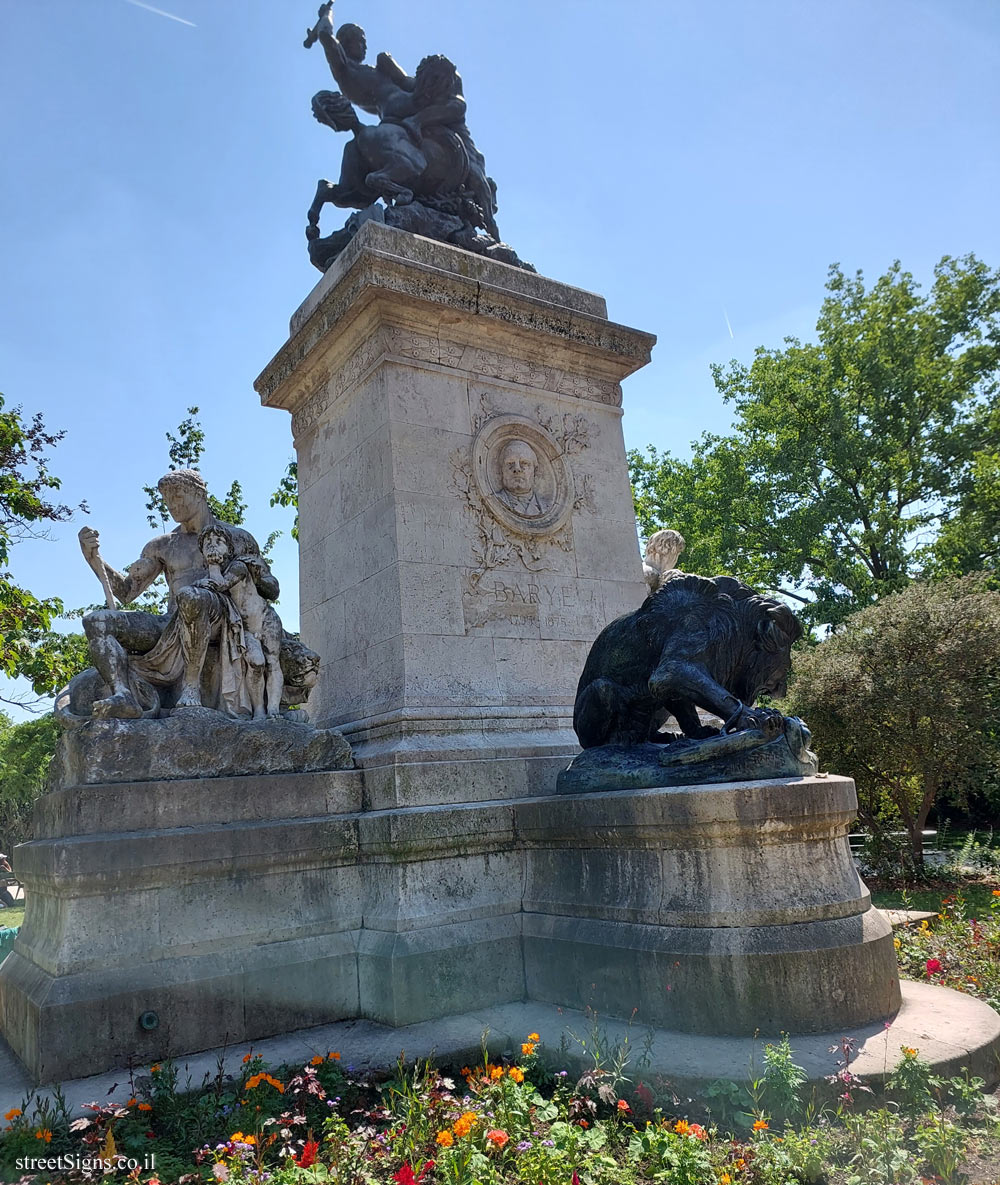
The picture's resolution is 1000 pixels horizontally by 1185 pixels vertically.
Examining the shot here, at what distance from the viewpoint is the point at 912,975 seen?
597 centimetres

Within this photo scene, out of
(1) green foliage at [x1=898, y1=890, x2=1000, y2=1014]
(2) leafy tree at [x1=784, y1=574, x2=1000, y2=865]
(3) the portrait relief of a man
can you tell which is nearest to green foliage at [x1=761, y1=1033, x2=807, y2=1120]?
(1) green foliage at [x1=898, y1=890, x2=1000, y2=1014]

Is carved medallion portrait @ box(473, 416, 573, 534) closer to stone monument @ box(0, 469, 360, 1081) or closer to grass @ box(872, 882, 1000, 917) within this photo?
stone monument @ box(0, 469, 360, 1081)

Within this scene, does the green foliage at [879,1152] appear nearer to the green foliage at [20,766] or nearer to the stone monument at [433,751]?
the stone monument at [433,751]

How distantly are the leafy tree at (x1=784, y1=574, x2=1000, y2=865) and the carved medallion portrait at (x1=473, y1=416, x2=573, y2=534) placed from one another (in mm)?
8911

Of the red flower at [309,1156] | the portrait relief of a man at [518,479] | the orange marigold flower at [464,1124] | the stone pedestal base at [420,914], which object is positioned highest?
the portrait relief of a man at [518,479]

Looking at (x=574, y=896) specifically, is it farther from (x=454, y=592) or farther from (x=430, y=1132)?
(x=454, y=592)

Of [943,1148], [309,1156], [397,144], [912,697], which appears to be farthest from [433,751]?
[912,697]

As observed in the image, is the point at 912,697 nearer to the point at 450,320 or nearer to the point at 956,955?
the point at 956,955

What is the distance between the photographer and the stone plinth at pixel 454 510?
6504mm

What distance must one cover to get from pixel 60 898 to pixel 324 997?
5.65ft

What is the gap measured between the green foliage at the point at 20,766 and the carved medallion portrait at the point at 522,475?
29088 mm

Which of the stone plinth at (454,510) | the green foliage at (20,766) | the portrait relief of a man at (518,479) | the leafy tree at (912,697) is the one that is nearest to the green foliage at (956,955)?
the stone plinth at (454,510)

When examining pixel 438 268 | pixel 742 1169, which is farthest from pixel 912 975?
pixel 438 268

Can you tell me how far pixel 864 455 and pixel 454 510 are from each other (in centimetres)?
2059
